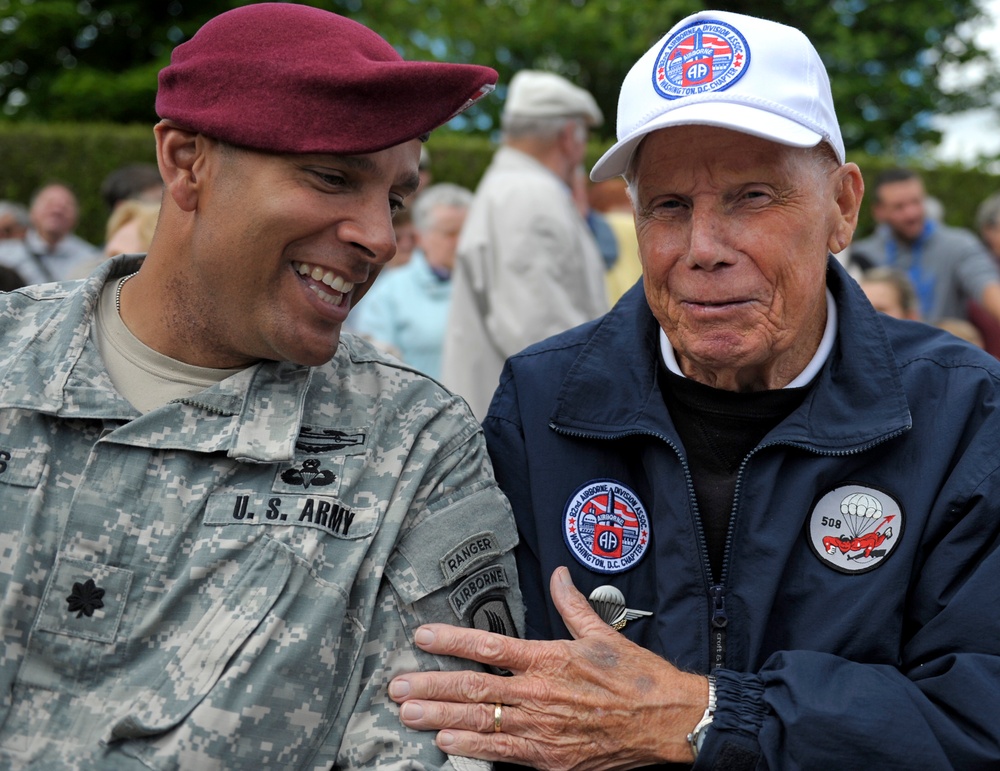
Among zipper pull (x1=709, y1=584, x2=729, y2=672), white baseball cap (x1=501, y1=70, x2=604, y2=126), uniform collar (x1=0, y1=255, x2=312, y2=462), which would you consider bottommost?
zipper pull (x1=709, y1=584, x2=729, y2=672)

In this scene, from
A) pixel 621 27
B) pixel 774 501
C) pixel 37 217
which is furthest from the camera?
pixel 621 27

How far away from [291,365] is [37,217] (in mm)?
8130

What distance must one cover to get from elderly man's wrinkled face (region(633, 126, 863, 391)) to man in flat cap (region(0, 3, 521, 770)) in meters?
0.47

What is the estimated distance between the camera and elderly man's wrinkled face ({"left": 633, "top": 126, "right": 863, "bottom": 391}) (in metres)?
2.55

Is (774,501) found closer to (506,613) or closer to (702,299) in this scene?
(702,299)

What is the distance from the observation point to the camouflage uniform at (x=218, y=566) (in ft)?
7.39

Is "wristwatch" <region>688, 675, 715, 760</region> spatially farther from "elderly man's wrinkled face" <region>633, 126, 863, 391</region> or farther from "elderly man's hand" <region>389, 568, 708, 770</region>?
"elderly man's wrinkled face" <region>633, 126, 863, 391</region>

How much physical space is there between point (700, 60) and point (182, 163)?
1.11 metres

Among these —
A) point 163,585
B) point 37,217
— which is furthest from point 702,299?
point 37,217

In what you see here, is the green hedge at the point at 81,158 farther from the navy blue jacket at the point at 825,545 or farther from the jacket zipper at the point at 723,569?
the jacket zipper at the point at 723,569

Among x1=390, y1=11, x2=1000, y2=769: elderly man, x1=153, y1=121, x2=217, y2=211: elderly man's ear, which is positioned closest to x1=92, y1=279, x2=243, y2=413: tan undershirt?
x1=153, y1=121, x2=217, y2=211: elderly man's ear

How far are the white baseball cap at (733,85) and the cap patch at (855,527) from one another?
74cm

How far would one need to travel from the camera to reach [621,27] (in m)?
25.7

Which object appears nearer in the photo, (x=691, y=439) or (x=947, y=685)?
(x=947, y=685)
